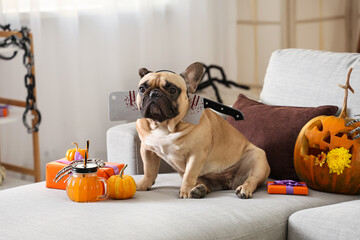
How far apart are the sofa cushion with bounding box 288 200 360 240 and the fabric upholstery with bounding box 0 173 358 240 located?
1.9 inches

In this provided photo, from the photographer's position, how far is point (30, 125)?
3.08 meters

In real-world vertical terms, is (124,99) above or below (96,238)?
above

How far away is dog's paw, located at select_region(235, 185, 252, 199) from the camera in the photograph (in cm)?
173

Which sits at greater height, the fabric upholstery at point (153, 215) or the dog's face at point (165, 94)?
the dog's face at point (165, 94)

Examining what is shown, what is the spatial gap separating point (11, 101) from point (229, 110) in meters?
1.51

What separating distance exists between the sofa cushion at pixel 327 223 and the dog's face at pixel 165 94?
1.52ft

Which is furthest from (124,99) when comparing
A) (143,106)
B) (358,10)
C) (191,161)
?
(358,10)

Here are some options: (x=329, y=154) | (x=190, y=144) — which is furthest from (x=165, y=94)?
(x=329, y=154)

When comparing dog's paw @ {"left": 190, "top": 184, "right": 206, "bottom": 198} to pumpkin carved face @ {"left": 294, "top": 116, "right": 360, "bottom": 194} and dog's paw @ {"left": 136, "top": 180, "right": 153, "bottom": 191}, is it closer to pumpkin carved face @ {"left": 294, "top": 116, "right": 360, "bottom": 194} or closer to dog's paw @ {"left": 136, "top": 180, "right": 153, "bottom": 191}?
dog's paw @ {"left": 136, "top": 180, "right": 153, "bottom": 191}

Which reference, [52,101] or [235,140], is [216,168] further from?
[52,101]

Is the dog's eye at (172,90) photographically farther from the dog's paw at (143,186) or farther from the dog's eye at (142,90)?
the dog's paw at (143,186)

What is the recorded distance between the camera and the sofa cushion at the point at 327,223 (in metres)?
1.49

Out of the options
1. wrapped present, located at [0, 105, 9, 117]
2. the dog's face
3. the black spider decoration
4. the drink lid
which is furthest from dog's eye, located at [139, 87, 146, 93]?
the black spider decoration

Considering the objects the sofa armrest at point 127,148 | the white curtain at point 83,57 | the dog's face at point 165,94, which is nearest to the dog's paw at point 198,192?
the dog's face at point 165,94
